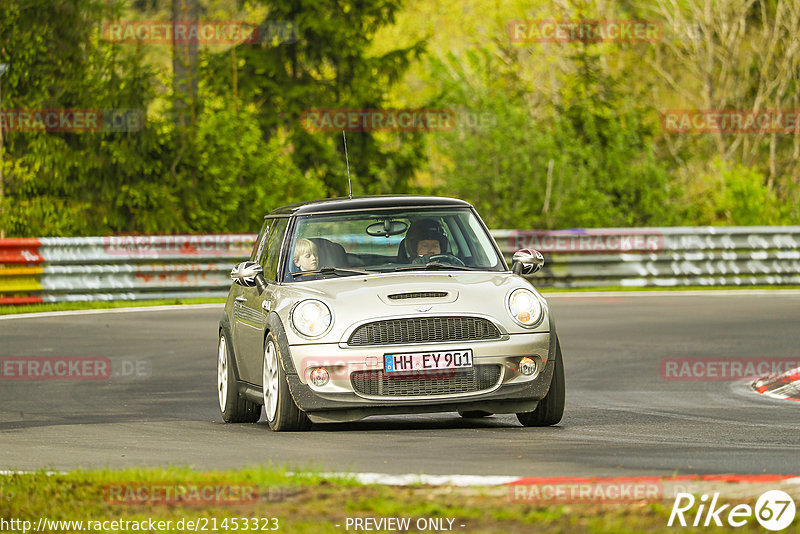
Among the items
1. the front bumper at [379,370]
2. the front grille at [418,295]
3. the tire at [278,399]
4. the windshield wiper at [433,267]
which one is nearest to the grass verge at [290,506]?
the front bumper at [379,370]

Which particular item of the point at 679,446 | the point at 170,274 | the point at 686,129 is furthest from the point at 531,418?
the point at 686,129

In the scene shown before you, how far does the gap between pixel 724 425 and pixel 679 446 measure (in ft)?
6.07

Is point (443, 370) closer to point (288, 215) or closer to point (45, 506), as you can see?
point (288, 215)

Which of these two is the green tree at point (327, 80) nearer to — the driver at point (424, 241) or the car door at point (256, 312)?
the car door at point (256, 312)

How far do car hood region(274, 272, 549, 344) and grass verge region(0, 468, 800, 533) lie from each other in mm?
2413

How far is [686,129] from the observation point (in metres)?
41.8

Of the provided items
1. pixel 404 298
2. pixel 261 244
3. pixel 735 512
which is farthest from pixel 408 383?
pixel 735 512

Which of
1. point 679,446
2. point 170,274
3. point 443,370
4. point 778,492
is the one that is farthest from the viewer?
point 170,274

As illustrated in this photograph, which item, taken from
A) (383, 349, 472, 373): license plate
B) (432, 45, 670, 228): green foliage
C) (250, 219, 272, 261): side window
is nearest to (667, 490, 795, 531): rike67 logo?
(383, 349, 472, 373): license plate

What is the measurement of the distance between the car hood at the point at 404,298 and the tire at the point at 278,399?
262 mm

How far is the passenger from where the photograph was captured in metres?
10.9

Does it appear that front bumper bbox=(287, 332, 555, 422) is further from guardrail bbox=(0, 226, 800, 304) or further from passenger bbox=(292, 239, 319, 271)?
guardrail bbox=(0, 226, 800, 304)

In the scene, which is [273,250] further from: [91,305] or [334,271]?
[91,305]

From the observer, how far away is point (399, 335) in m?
9.90
